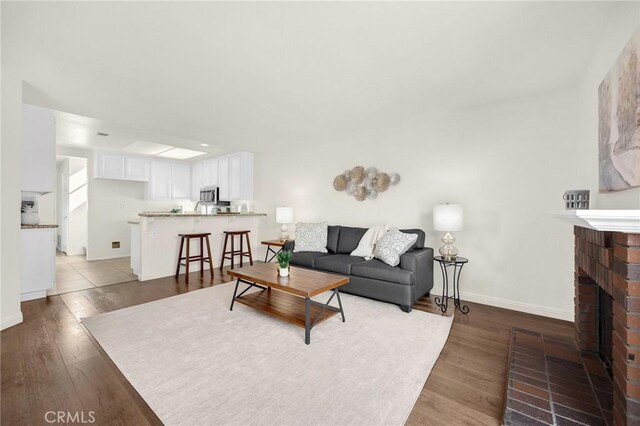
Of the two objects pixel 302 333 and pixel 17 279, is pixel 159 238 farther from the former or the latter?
pixel 302 333

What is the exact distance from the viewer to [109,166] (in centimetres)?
574

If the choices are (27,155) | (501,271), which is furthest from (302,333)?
(27,155)

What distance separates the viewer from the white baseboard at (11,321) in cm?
241

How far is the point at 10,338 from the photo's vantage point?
7.31 ft

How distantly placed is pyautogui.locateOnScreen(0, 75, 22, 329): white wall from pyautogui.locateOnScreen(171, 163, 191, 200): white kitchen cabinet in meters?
4.29

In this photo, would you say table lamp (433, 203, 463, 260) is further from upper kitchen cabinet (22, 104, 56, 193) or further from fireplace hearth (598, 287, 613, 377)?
upper kitchen cabinet (22, 104, 56, 193)

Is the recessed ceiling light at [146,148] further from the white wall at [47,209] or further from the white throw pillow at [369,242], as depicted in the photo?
the white throw pillow at [369,242]

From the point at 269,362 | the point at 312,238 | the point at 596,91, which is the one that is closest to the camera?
the point at 269,362

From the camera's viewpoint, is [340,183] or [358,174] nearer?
[358,174]

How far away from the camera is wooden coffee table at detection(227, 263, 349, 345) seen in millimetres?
2270

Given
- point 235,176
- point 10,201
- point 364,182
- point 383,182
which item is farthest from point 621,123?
point 235,176

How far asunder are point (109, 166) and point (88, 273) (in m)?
2.45

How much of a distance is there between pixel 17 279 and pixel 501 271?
5114 mm

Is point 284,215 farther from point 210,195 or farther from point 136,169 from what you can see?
point 136,169
